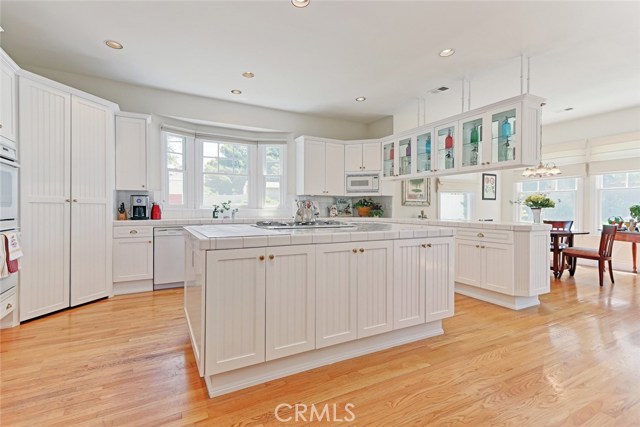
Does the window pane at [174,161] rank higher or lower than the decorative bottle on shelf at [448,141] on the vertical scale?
lower

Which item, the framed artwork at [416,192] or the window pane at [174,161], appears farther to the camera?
the framed artwork at [416,192]

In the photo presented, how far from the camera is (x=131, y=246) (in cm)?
377

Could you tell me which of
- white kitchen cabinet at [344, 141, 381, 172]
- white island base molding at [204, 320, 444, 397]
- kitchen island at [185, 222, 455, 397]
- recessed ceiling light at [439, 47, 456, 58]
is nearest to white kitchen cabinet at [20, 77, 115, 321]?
kitchen island at [185, 222, 455, 397]

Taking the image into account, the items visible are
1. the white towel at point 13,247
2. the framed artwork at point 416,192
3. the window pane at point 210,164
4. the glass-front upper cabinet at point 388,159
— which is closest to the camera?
the white towel at point 13,247

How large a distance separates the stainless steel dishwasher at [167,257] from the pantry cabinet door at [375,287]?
273 centimetres

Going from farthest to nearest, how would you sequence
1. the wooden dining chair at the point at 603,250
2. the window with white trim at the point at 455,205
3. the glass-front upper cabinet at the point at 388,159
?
the window with white trim at the point at 455,205 → the glass-front upper cabinet at the point at 388,159 → the wooden dining chair at the point at 603,250

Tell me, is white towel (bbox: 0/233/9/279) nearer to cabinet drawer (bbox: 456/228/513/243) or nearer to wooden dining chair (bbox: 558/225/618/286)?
cabinet drawer (bbox: 456/228/513/243)

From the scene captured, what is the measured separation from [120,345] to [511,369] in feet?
9.28

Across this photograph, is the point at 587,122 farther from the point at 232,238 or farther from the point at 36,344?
the point at 36,344

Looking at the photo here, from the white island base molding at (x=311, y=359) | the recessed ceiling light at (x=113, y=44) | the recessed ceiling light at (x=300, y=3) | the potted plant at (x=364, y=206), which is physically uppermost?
the recessed ceiling light at (x=300, y=3)

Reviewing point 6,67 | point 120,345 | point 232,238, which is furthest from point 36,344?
point 6,67

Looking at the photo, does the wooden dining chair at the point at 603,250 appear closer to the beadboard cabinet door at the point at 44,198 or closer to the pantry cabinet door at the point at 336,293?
the pantry cabinet door at the point at 336,293

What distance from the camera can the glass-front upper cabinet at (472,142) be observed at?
370 cm

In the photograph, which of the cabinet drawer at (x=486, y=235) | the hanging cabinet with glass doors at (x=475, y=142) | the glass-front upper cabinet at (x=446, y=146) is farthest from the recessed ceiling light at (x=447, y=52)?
the cabinet drawer at (x=486, y=235)
